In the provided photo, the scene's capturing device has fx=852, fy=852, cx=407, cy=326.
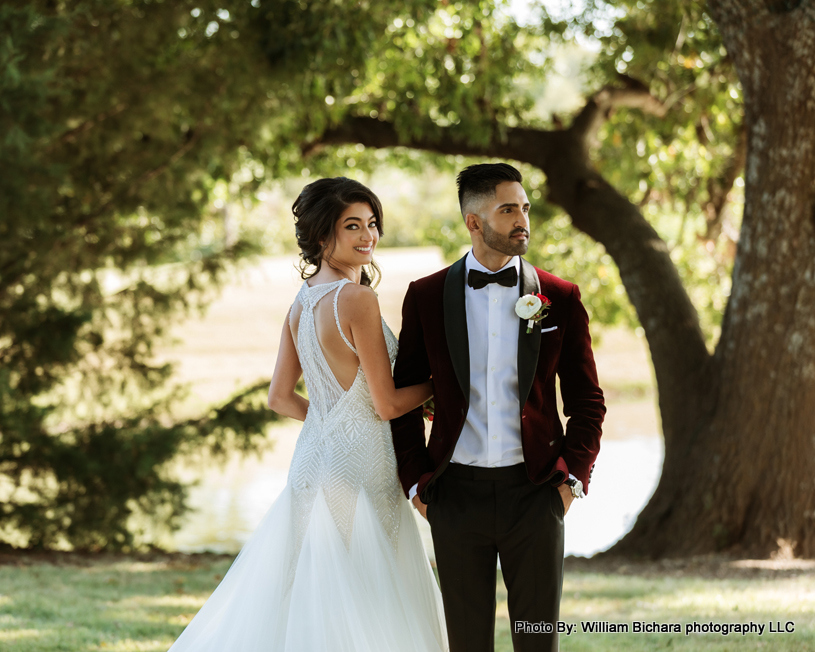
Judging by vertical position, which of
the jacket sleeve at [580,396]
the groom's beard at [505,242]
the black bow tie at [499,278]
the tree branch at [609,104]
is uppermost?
the tree branch at [609,104]

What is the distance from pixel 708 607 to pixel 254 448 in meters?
4.83

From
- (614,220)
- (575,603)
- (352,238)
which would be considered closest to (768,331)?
(614,220)

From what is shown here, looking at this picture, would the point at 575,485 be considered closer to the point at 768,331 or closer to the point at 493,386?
the point at 493,386

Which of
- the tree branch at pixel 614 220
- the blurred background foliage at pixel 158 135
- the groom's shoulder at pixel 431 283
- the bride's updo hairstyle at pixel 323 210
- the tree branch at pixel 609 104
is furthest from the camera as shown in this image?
the tree branch at pixel 609 104

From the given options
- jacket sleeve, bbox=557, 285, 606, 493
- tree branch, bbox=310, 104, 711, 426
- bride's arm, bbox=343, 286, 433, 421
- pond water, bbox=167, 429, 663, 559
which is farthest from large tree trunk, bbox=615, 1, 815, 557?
bride's arm, bbox=343, 286, 433, 421

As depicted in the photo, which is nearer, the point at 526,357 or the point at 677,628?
the point at 526,357

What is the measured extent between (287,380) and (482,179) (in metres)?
1.13

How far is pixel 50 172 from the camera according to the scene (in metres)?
6.63

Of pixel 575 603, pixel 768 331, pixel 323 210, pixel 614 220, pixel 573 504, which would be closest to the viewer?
pixel 323 210

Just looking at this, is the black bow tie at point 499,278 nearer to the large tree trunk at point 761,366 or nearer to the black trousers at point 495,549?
the black trousers at point 495,549

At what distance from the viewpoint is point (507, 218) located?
2.93 m

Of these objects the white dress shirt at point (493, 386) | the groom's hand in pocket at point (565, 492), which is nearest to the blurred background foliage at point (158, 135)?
the white dress shirt at point (493, 386)

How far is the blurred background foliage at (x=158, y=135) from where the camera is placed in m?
7.23

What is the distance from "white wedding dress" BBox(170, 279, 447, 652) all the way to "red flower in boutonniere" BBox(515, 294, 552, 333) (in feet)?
1.90
